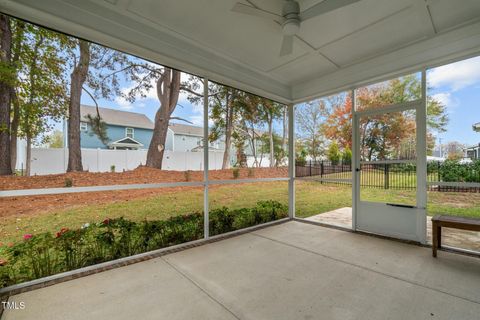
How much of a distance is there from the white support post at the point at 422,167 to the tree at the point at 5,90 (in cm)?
511

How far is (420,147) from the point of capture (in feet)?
10.7

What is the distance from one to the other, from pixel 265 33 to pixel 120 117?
7.09 feet

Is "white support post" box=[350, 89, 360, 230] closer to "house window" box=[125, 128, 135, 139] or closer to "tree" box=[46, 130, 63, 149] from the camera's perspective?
"house window" box=[125, 128, 135, 139]

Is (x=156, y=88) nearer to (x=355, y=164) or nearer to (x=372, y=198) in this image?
(x=355, y=164)

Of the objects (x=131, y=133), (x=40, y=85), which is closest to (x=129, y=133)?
(x=131, y=133)

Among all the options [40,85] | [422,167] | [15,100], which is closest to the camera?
[15,100]

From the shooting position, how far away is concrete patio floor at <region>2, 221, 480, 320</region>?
177cm

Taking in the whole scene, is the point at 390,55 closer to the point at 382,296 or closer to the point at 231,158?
the point at 231,158

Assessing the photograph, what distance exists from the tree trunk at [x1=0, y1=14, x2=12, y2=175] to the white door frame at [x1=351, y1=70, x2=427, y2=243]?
15.4 ft

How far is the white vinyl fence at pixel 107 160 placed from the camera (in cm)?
243

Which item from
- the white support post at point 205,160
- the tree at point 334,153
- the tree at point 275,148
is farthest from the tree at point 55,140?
the tree at point 334,153

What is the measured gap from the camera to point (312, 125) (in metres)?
4.77

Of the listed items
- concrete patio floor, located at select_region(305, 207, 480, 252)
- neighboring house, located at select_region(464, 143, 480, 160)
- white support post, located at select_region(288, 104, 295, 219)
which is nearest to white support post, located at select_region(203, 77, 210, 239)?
white support post, located at select_region(288, 104, 295, 219)

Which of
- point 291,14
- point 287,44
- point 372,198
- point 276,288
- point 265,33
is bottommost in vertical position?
point 276,288
